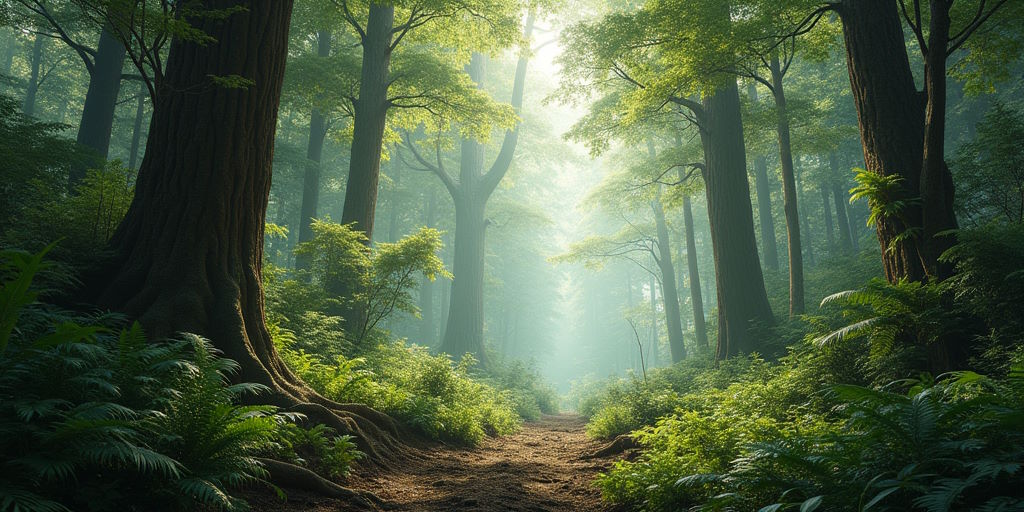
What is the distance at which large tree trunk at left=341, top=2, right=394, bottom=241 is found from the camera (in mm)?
10883

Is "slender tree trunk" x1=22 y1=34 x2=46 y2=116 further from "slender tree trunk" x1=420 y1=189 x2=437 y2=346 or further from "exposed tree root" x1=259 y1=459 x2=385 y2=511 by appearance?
"exposed tree root" x1=259 y1=459 x2=385 y2=511

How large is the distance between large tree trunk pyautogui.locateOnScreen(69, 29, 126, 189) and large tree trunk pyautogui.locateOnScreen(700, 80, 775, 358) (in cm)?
1536

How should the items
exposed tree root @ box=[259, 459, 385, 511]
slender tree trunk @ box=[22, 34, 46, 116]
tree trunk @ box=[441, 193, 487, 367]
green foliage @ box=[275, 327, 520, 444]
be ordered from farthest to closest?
slender tree trunk @ box=[22, 34, 46, 116] < tree trunk @ box=[441, 193, 487, 367] < green foliage @ box=[275, 327, 520, 444] < exposed tree root @ box=[259, 459, 385, 511]

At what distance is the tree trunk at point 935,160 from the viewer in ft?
16.3

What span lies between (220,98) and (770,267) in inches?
800

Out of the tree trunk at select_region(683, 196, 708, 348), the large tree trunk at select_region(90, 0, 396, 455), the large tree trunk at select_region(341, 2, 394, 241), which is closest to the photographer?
the large tree trunk at select_region(90, 0, 396, 455)

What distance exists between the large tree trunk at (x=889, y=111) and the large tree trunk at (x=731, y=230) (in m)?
3.96

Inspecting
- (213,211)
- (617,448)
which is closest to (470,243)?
(617,448)

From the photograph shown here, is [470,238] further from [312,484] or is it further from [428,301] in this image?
[312,484]

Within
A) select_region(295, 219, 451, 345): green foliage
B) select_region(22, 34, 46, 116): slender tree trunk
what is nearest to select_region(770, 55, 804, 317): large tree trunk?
select_region(295, 219, 451, 345): green foliage

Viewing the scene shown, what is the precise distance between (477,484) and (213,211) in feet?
12.1

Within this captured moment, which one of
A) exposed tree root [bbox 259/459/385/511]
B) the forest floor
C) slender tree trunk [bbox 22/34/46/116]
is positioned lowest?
the forest floor

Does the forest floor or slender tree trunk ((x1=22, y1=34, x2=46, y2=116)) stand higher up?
slender tree trunk ((x1=22, y1=34, x2=46, y2=116))

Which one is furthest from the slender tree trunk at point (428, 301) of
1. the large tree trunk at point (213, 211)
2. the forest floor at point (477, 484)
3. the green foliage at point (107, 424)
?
the green foliage at point (107, 424)
